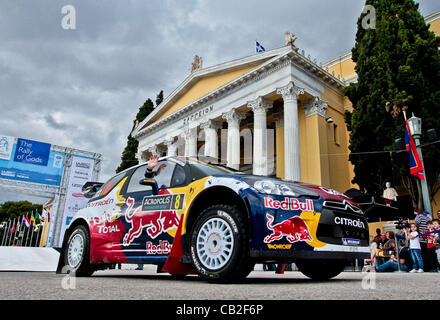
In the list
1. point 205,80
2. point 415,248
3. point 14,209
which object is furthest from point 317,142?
point 14,209

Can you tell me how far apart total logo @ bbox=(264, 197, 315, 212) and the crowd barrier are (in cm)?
968

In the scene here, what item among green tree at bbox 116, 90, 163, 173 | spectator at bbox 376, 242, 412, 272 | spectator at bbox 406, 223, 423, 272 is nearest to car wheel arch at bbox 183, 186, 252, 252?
spectator at bbox 406, 223, 423, 272

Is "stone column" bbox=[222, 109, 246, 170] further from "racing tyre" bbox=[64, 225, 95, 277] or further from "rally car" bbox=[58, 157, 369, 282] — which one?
"rally car" bbox=[58, 157, 369, 282]

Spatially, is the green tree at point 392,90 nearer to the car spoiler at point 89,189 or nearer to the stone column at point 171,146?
the car spoiler at point 89,189

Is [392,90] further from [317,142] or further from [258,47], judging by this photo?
[258,47]

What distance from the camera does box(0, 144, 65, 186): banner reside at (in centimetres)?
2686

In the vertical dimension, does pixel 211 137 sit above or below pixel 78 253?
above

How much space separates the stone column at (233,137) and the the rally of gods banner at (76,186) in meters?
14.6

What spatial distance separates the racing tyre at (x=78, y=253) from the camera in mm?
→ 5172

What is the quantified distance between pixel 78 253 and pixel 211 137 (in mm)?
18523

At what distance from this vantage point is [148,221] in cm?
448

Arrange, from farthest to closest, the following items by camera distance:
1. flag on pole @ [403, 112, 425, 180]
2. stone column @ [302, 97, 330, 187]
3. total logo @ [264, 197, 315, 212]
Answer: stone column @ [302, 97, 330, 187] → flag on pole @ [403, 112, 425, 180] → total logo @ [264, 197, 315, 212]
